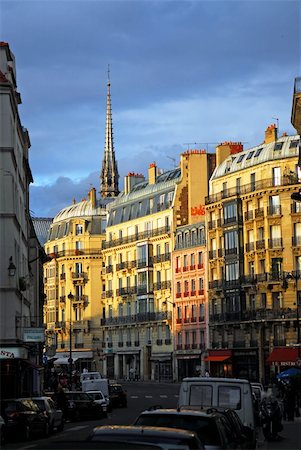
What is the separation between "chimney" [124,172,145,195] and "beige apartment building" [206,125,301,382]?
25.4 metres

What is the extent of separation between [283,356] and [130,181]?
46.1 meters

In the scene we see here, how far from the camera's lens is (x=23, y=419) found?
33719mm

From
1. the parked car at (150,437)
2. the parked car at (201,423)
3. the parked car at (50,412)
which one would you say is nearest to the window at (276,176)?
the parked car at (50,412)

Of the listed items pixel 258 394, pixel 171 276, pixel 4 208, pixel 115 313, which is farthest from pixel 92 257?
pixel 258 394

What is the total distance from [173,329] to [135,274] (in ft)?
35.0

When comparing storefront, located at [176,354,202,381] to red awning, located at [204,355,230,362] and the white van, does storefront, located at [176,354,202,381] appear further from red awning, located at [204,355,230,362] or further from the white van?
the white van

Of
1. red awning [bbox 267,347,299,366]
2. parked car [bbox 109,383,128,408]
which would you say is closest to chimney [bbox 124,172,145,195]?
red awning [bbox 267,347,299,366]

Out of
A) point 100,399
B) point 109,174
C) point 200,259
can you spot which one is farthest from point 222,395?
point 109,174

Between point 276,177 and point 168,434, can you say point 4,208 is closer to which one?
point 168,434

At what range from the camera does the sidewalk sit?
92.6 ft

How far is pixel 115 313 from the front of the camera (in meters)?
123

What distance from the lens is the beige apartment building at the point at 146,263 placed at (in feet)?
366

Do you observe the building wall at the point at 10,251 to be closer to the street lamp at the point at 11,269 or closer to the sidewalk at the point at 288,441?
the street lamp at the point at 11,269

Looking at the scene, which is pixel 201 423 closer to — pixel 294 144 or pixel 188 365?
pixel 294 144
